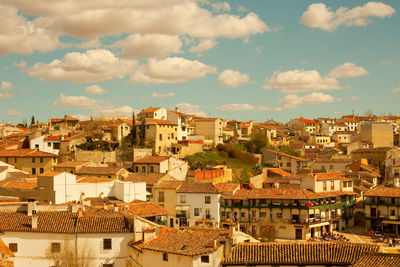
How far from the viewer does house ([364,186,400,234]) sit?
57.1 m

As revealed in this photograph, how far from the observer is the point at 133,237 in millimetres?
31875

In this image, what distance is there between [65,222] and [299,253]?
53.2 feet

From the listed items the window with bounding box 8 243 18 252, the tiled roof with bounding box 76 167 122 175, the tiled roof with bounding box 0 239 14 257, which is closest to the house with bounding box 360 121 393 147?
the tiled roof with bounding box 76 167 122 175

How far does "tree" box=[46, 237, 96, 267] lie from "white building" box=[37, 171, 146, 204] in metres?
14.0

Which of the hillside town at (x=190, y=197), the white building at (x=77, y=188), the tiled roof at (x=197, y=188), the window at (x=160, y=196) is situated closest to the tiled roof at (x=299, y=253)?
the hillside town at (x=190, y=197)

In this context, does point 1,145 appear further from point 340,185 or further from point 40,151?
point 340,185

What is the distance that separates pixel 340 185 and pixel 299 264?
36995mm

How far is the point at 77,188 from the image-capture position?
160ft

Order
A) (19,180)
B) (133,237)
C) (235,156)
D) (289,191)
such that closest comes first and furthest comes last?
(133,237) → (19,180) → (289,191) → (235,156)

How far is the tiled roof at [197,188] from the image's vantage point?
55.6 metres

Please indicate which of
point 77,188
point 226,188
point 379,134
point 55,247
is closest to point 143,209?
point 55,247

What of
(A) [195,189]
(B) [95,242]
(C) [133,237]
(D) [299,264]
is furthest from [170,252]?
(A) [195,189]

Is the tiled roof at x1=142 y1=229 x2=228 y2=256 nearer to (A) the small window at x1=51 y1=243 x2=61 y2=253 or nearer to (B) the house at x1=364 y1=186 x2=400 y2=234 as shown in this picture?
(A) the small window at x1=51 y1=243 x2=61 y2=253

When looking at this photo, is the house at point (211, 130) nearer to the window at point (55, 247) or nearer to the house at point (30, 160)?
the house at point (30, 160)
